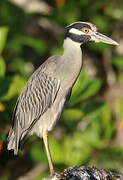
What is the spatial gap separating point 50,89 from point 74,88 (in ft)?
3.76

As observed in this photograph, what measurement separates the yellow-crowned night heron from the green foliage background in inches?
9.6

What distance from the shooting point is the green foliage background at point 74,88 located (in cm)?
727

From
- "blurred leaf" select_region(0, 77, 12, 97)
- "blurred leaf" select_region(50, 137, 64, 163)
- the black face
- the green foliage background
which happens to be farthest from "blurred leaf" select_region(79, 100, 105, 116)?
the black face

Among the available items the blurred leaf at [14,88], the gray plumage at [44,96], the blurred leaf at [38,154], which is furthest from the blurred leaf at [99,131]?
the gray plumage at [44,96]

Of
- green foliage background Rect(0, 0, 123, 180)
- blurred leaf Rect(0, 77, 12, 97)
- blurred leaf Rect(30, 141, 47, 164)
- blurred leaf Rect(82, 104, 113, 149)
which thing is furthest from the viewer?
blurred leaf Rect(82, 104, 113, 149)

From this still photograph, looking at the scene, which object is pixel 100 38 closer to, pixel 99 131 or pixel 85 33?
pixel 85 33

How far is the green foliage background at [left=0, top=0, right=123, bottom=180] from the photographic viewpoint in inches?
286

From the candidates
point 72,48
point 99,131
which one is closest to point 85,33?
point 72,48

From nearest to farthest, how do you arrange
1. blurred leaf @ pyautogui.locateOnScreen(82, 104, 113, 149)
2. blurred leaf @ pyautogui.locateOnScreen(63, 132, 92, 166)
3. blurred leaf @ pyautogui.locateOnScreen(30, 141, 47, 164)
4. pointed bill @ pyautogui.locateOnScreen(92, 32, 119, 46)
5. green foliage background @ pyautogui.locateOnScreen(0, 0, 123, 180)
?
pointed bill @ pyautogui.locateOnScreen(92, 32, 119, 46) < green foliage background @ pyautogui.locateOnScreen(0, 0, 123, 180) < blurred leaf @ pyautogui.locateOnScreen(30, 141, 47, 164) < blurred leaf @ pyautogui.locateOnScreen(63, 132, 92, 166) < blurred leaf @ pyautogui.locateOnScreen(82, 104, 113, 149)

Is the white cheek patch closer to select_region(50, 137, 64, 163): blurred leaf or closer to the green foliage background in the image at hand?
the green foliage background

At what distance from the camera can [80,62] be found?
6.06 m

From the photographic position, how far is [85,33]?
5961 millimetres

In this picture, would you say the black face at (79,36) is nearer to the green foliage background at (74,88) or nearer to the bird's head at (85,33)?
the bird's head at (85,33)

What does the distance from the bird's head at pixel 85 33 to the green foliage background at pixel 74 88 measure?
3.65ft
